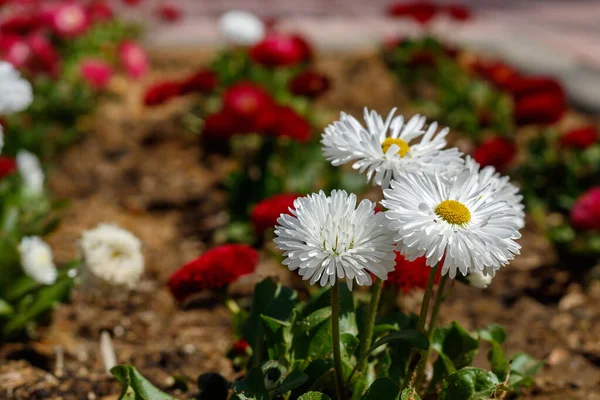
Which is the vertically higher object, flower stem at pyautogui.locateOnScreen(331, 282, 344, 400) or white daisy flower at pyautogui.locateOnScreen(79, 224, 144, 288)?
flower stem at pyautogui.locateOnScreen(331, 282, 344, 400)

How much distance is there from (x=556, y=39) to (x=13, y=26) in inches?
179

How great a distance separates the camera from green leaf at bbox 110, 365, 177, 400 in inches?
63.8

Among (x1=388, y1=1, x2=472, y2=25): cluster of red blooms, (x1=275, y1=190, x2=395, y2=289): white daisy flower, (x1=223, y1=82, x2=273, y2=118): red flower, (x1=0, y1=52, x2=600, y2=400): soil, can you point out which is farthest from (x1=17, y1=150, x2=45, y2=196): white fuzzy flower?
(x1=388, y1=1, x2=472, y2=25): cluster of red blooms

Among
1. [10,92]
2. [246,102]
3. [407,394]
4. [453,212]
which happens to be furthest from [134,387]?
[246,102]

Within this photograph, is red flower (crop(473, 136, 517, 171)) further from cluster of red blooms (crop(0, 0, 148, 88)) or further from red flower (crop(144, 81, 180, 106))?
cluster of red blooms (crop(0, 0, 148, 88))

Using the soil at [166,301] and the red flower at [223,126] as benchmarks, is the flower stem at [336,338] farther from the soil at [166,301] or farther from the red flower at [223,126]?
the red flower at [223,126]

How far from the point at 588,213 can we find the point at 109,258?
1801mm

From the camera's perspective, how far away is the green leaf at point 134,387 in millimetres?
1621

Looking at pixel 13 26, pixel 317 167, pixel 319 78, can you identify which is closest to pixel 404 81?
pixel 319 78

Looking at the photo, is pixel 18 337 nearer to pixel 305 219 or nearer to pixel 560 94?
pixel 305 219

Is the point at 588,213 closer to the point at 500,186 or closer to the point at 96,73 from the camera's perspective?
the point at 500,186

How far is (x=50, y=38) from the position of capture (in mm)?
4730

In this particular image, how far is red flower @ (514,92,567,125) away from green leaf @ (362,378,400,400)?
2.18 metres

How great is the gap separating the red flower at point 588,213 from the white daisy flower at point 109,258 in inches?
66.5
